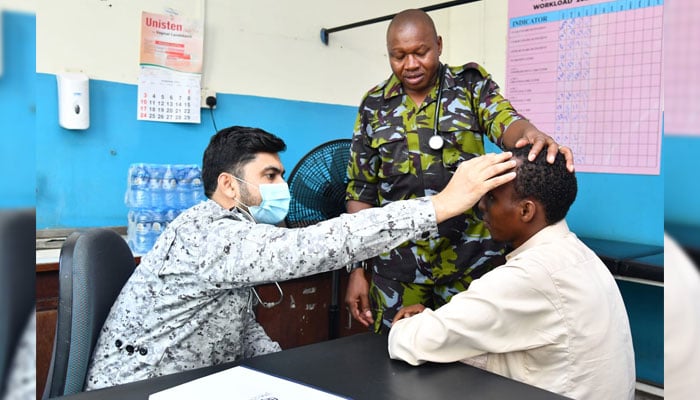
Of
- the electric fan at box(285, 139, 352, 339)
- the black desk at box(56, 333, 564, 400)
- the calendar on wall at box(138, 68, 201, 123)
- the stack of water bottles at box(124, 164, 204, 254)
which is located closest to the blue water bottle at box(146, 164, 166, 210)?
the stack of water bottles at box(124, 164, 204, 254)

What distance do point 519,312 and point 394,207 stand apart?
1.04 ft

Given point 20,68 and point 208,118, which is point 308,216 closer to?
point 208,118

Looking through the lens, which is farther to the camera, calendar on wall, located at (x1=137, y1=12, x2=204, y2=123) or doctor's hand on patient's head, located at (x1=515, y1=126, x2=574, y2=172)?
calendar on wall, located at (x1=137, y1=12, x2=204, y2=123)

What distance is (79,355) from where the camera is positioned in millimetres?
1187

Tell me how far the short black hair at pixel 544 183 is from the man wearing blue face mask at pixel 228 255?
5 cm

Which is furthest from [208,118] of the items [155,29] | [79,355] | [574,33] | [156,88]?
[574,33]

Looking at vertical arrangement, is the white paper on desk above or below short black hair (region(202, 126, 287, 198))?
below

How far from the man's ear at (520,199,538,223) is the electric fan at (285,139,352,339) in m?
1.09

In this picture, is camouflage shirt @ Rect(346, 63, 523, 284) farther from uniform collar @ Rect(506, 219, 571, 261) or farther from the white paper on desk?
the white paper on desk

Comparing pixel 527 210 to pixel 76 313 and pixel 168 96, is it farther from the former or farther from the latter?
pixel 168 96

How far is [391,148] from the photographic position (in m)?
1.78

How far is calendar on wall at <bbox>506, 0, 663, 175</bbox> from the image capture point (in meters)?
2.57

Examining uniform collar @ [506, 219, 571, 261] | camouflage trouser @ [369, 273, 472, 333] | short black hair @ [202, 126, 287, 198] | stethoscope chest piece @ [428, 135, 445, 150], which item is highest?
stethoscope chest piece @ [428, 135, 445, 150]

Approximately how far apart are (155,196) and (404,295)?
1379mm
